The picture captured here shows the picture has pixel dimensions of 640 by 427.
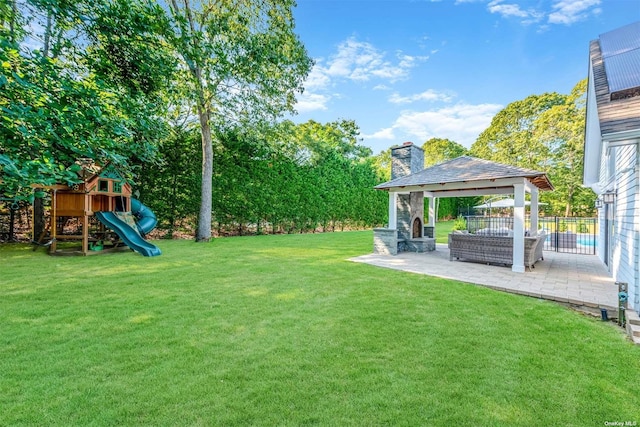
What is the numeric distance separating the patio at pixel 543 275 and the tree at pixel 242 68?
8.49m

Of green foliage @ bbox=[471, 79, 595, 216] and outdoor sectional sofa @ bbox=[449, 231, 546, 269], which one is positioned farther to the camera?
green foliage @ bbox=[471, 79, 595, 216]

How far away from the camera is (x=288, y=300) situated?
489cm

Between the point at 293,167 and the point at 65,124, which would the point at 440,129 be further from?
the point at 65,124

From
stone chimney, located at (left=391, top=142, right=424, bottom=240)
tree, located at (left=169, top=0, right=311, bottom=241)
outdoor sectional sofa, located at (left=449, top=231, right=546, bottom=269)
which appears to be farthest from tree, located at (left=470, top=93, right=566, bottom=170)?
tree, located at (left=169, top=0, right=311, bottom=241)

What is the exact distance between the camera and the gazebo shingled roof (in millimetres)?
7828

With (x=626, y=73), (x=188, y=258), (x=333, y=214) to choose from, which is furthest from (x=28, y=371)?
(x=333, y=214)

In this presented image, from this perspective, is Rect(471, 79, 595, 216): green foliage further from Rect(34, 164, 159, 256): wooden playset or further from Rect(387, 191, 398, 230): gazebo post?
Rect(34, 164, 159, 256): wooden playset

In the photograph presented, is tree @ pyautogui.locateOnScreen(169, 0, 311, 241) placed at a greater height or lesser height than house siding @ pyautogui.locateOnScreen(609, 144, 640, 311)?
greater

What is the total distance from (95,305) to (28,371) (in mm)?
1999

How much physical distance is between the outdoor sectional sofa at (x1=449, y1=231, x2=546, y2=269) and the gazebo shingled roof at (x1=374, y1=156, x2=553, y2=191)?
168 centimetres

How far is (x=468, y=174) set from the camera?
8891 mm

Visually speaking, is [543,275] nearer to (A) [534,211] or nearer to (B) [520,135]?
(A) [534,211]

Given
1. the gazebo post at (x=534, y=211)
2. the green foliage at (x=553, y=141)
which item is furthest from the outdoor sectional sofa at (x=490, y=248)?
the green foliage at (x=553, y=141)

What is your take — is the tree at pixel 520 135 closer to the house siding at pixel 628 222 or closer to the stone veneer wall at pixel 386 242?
the stone veneer wall at pixel 386 242
